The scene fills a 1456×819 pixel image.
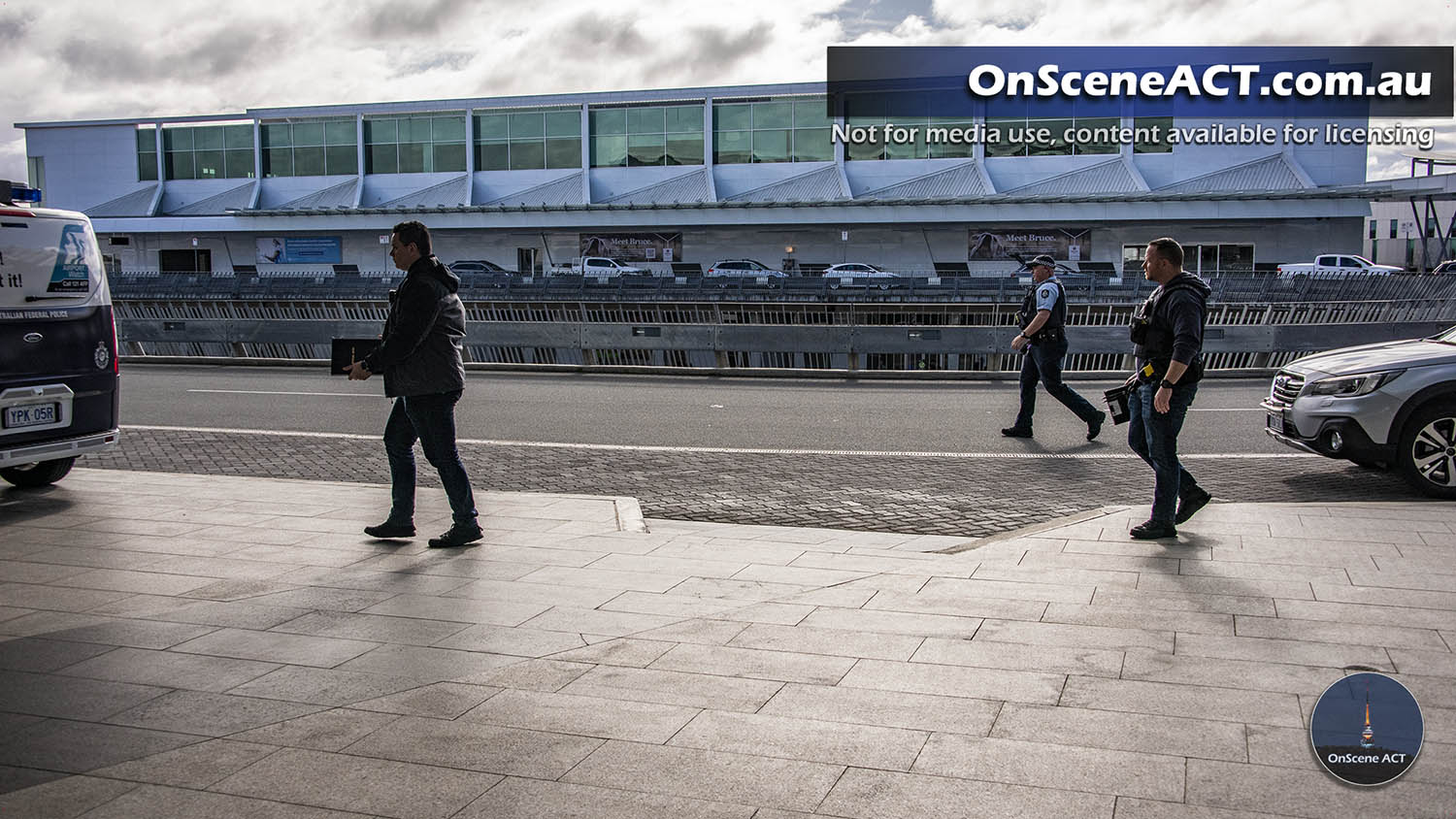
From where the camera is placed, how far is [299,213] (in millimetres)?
60094

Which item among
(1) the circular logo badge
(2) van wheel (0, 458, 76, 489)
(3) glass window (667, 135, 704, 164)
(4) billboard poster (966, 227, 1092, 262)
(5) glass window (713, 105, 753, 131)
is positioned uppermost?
(5) glass window (713, 105, 753, 131)

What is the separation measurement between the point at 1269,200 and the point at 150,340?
4276 cm

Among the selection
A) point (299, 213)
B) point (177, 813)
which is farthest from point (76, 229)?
point (299, 213)

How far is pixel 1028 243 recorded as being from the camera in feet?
174

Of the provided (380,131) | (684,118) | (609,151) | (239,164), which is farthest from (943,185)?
(239,164)

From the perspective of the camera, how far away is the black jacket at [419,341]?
259 inches

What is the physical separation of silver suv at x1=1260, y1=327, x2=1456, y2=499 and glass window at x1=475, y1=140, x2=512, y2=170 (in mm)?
55316

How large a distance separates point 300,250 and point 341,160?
5276 mm

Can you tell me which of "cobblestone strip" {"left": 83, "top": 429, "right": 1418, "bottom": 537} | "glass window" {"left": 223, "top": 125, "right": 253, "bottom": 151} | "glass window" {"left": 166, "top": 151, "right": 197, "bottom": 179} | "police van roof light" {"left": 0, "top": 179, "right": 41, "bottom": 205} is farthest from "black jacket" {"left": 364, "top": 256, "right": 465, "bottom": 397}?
"glass window" {"left": 166, "top": 151, "right": 197, "bottom": 179}

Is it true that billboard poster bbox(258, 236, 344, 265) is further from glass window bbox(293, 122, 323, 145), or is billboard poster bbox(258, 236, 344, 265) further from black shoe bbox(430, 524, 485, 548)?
black shoe bbox(430, 524, 485, 548)

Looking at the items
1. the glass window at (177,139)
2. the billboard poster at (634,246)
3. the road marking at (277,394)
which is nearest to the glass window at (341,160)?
the glass window at (177,139)

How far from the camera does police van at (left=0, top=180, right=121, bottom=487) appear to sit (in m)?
7.77

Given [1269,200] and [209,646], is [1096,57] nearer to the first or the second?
[1269,200]

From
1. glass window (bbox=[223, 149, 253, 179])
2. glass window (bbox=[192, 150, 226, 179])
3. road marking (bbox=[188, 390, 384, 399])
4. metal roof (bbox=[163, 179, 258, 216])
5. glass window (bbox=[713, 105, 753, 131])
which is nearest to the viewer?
road marking (bbox=[188, 390, 384, 399])
